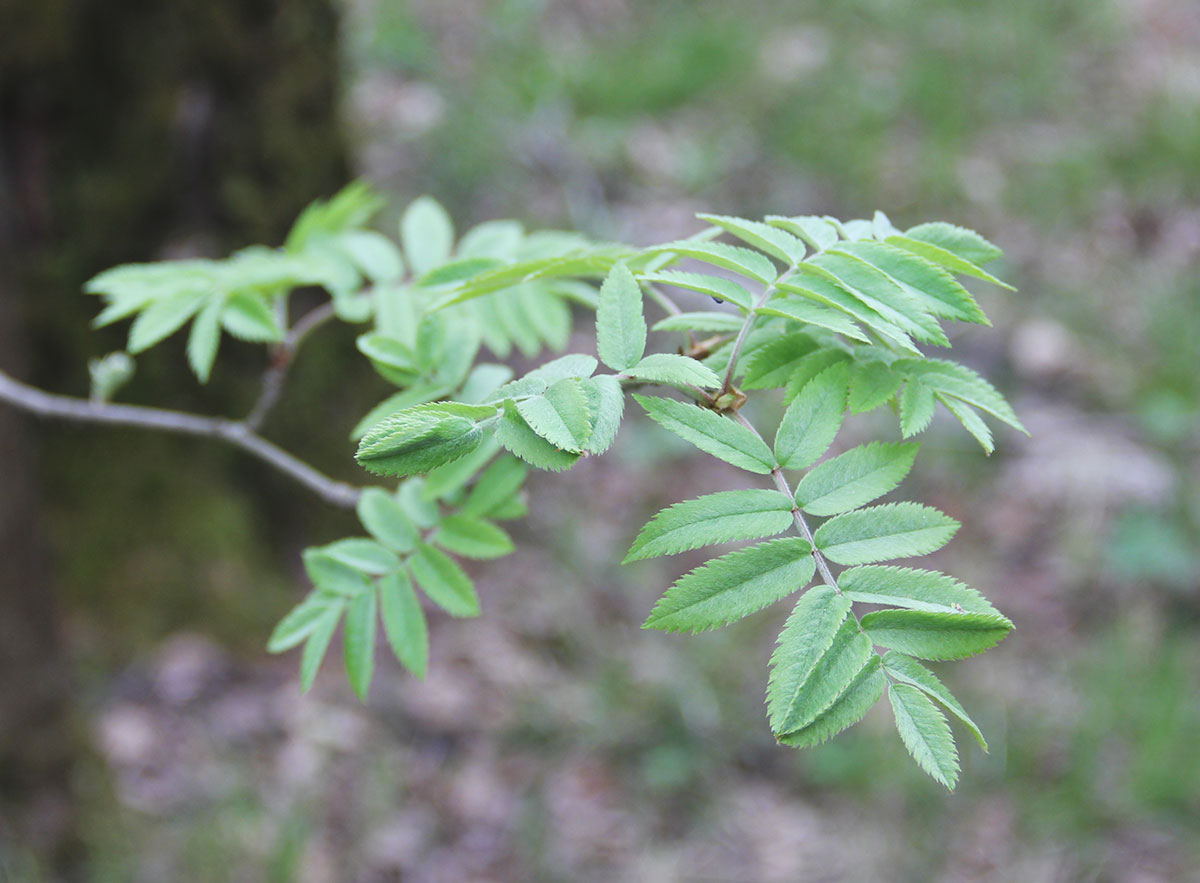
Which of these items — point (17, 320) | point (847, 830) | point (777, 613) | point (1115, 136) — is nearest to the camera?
point (17, 320)

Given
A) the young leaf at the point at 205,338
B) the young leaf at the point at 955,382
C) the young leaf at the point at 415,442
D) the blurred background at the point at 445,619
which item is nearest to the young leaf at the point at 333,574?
the young leaf at the point at 205,338

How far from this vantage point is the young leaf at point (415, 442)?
0.62 meters

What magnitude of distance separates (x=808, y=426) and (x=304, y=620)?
0.58 metres

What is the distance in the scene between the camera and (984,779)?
263 centimetres

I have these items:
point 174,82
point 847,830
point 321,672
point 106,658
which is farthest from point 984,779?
point 174,82

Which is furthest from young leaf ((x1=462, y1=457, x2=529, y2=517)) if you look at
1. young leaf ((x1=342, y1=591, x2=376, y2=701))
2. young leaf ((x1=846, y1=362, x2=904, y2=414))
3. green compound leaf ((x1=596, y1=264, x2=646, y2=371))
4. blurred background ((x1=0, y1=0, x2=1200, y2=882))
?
blurred background ((x1=0, y1=0, x2=1200, y2=882))

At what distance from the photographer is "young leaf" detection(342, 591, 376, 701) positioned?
93cm

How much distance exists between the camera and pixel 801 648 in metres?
0.67

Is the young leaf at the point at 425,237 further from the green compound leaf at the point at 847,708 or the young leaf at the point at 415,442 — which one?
the green compound leaf at the point at 847,708

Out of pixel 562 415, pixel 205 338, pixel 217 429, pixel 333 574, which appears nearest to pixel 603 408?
pixel 562 415

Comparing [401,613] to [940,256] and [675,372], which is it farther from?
[940,256]

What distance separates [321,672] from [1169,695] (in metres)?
2.52

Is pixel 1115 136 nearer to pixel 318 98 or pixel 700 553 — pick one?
pixel 700 553

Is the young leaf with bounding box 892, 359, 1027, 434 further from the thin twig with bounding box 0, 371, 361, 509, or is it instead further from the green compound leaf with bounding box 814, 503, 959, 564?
the thin twig with bounding box 0, 371, 361, 509
